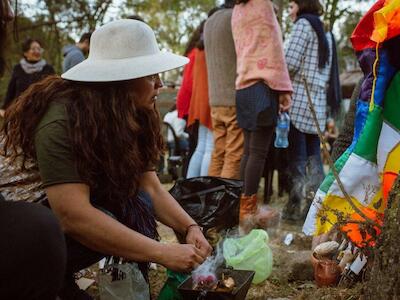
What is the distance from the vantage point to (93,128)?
5.77 feet

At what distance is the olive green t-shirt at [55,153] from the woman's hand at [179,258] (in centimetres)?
40

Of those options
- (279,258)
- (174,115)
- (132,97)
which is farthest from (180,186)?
(174,115)

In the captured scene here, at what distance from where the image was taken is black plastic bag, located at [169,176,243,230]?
2906 millimetres

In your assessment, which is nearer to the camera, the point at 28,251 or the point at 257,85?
the point at 28,251

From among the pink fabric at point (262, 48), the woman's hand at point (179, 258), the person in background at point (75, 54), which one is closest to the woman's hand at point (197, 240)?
the woman's hand at point (179, 258)

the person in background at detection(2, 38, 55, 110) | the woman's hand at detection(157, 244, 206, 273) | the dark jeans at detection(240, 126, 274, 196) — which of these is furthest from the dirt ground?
the person in background at detection(2, 38, 55, 110)

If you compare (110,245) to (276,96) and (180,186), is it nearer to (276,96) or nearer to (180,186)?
(180,186)

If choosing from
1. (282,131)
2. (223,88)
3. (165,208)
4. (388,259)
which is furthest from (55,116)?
(282,131)

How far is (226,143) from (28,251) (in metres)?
2.69

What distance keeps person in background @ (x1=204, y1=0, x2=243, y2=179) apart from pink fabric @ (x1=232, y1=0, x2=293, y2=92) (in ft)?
1.13

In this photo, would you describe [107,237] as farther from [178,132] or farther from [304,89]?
[178,132]

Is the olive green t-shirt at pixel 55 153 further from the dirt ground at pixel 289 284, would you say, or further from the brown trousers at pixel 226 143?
the brown trousers at pixel 226 143

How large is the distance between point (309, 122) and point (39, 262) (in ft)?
9.72

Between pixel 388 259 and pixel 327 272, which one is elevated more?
pixel 388 259
